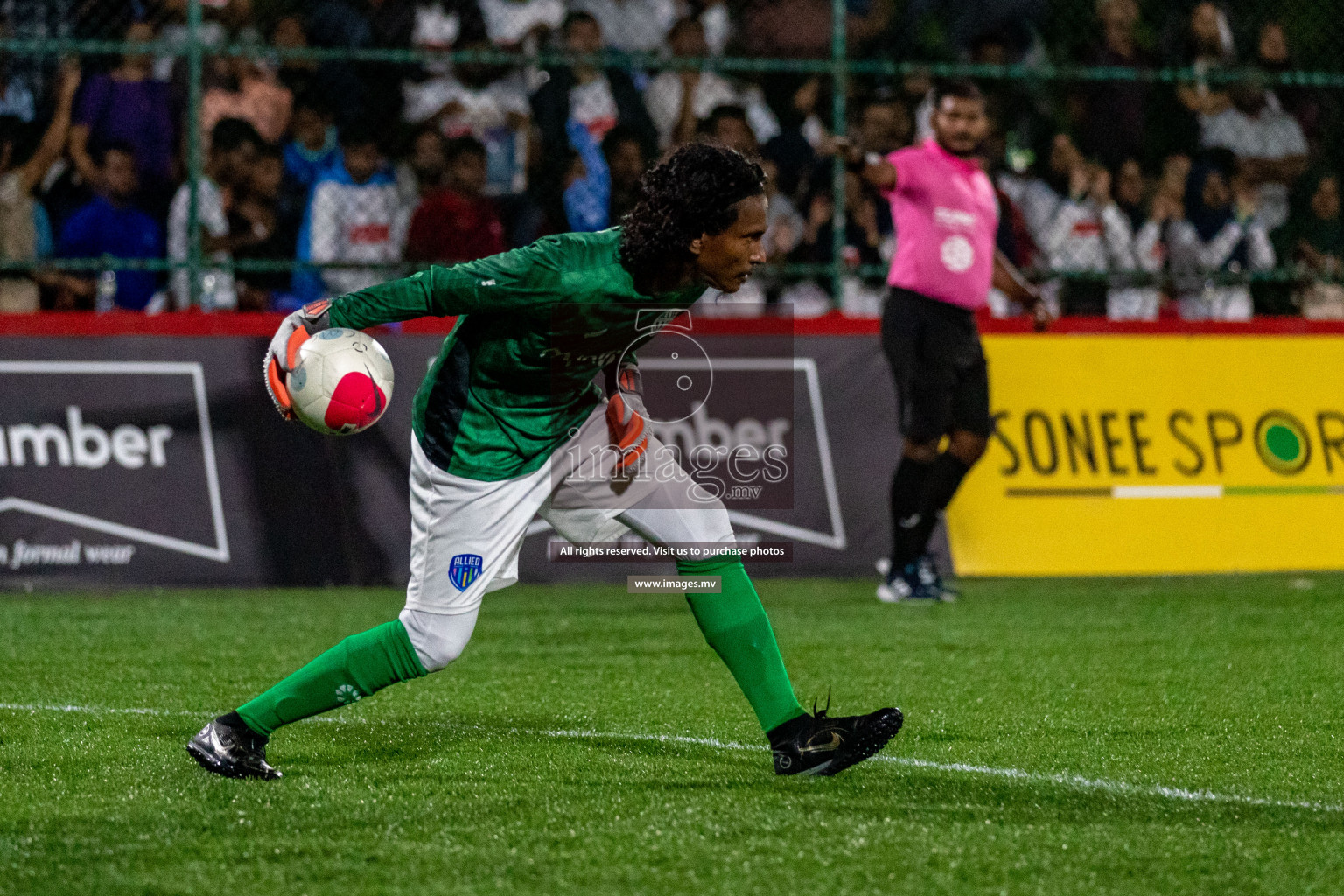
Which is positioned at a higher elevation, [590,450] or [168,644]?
[590,450]

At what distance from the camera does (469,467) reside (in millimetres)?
4645

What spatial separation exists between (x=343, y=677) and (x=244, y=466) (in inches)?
195

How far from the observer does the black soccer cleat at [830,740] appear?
4734 millimetres

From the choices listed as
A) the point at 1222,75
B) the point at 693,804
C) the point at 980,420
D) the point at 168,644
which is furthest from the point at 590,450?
the point at 1222,75

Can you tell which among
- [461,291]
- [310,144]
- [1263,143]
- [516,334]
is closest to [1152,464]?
[1263,143]

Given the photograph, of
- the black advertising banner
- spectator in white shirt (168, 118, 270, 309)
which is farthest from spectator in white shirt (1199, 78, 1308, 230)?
spectator in white shirt (168, 118, 270, 309)

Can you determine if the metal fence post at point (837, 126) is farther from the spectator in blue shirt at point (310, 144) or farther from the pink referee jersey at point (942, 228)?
the spectator in blue shirt at point (310, 144)

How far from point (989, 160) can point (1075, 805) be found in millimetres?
8119

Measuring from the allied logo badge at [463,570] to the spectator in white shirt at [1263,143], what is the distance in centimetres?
817

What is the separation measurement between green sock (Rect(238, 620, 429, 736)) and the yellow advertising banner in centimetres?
581

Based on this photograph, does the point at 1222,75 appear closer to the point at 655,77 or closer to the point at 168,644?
the point at 655,77

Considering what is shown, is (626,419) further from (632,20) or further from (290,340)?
(632,20)

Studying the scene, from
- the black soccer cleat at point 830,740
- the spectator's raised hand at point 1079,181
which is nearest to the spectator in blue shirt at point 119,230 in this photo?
the spectator's raised hand at point 1079,181

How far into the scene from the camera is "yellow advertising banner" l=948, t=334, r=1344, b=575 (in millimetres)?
9969
